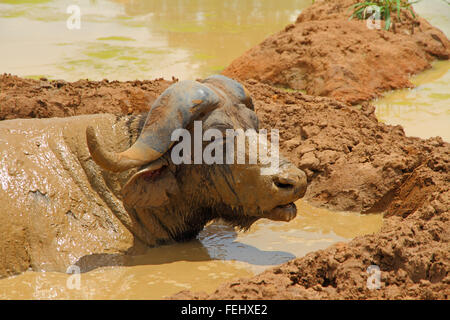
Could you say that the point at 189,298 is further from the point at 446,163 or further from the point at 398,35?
the point at 398,35

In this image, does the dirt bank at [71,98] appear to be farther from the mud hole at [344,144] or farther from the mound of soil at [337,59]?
the mound of soil at [337,59]

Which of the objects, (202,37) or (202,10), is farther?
(202,10)

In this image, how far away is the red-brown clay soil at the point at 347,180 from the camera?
15.3 ft

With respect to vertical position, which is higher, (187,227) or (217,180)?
(217,180)

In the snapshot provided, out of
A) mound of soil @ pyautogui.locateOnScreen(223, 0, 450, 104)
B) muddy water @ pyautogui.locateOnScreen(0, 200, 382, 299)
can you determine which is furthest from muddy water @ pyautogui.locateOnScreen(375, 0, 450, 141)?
muddy water @ pyautogui.locateOnScreen(0, 200, 382, 299)

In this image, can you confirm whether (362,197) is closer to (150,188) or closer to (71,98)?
(150,188)

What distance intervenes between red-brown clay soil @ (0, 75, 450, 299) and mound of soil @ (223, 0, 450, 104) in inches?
85.4

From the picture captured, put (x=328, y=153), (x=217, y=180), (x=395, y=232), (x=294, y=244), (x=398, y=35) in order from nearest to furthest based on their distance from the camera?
(x=395, y=232) → (x=217, y=180) → (x=294, y=244) → (x=328, y=153) → (x=398, y=35)

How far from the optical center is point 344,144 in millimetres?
8023

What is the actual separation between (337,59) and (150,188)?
23.0ft

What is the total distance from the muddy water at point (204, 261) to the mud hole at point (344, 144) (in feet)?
1.38

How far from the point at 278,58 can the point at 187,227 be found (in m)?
6.90

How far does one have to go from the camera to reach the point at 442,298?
167 inches

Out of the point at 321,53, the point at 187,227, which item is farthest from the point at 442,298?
the point at 321,53
